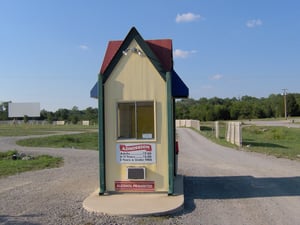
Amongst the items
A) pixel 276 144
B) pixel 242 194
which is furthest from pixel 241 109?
pixel 242 194

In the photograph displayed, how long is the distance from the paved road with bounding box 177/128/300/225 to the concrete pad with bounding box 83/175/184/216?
311 mm

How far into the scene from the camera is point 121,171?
9312 millimetres

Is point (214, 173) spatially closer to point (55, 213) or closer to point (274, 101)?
point (55, 213)

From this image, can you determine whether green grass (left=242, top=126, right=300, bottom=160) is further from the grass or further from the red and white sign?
the red and white sign

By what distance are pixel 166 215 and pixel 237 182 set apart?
449 cm

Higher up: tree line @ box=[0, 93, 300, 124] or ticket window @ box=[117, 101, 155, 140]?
tree line @ box=[0, 93, 300, 124]

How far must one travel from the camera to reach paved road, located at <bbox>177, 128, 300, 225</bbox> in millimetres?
7406

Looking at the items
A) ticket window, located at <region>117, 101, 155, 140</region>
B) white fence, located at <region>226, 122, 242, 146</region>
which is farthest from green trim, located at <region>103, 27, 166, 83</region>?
white fence, located at <region>226, 122, 242, 146</region>

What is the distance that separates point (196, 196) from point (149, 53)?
3.53m

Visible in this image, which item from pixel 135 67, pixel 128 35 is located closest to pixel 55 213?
pixel 135 67

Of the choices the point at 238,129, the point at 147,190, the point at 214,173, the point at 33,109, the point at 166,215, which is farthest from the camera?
the point at 33,109

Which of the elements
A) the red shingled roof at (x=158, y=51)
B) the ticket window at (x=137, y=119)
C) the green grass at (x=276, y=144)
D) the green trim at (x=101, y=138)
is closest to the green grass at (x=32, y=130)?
the green grass at (x=276, y=144)

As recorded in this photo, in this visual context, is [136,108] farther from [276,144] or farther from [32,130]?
[32,130]

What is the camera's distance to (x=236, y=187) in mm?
10602
